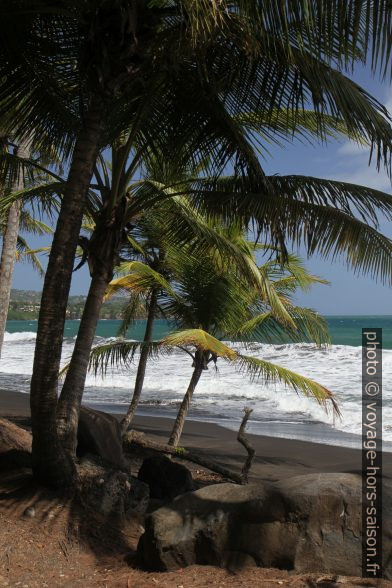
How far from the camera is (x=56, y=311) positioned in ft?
17.1

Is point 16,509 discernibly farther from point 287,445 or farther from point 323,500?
point 287,445

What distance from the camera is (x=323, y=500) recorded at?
15.0 feet

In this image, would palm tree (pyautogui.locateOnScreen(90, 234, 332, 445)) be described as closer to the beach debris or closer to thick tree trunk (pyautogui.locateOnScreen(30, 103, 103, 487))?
thick tree trunk (pyautogui.locateOnScreen(30, 103, 103, 487))

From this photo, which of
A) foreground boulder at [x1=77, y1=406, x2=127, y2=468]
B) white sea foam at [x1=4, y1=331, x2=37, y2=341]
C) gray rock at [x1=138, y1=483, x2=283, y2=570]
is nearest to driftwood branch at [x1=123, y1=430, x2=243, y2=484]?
foreground boulder at [x1=77, y1=406, x2=127, y2=468]

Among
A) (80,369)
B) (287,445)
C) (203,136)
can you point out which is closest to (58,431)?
(80,369)

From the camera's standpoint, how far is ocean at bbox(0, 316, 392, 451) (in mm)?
14781

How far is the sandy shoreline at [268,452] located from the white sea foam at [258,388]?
4.25ft

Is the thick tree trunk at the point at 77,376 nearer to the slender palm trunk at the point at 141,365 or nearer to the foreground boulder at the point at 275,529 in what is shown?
the foreground boulder at the point at 275,529

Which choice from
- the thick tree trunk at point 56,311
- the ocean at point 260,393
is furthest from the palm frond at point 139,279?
the thick tree trunk at point 56,311

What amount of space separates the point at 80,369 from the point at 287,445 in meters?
7.35

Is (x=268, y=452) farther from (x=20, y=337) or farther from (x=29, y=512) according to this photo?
(x=20, y=337)

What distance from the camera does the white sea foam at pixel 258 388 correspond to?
52.4 ft

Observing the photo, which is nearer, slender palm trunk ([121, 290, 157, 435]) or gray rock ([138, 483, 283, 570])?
gray rock ([138, 483, 283, 570])

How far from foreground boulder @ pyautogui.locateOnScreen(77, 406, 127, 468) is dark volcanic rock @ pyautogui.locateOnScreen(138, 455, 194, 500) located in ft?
1.13
